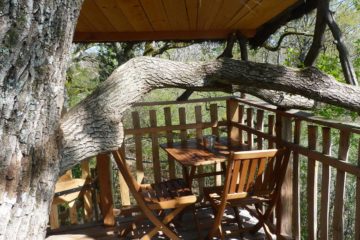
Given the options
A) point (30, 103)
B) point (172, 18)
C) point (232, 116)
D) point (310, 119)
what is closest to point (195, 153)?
point (232, 116)

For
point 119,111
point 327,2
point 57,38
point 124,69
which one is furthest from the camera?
point 327,2

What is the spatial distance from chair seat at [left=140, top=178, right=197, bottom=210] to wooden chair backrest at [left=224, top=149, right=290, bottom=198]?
0.41m

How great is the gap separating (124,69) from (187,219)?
2.32 meters

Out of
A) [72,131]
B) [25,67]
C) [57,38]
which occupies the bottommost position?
[72,131]

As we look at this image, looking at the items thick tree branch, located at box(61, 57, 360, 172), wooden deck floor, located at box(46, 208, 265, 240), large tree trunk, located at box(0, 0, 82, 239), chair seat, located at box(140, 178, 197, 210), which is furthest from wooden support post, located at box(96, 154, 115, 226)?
large tree trunk, located at box(0, 0, 82, 239)

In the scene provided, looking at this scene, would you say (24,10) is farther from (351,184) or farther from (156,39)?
(351,184)

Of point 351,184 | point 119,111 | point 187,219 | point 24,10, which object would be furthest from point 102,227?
point 351,184

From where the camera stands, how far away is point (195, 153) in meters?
3.48

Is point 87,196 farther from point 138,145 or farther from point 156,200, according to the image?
point 156,200

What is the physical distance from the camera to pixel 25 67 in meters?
1.19

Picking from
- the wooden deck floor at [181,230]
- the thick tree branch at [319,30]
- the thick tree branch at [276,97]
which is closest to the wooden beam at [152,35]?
the thick tree branch at [319,30]

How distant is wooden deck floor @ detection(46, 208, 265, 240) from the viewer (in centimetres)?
293

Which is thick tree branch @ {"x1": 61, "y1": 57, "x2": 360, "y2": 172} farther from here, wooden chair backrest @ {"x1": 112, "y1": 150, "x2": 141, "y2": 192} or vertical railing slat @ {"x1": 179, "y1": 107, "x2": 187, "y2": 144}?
vertical railing slat @ {"x1": 179, "y1": 107, "x2": 187, "y2": 144}

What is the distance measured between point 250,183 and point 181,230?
1082 mm
